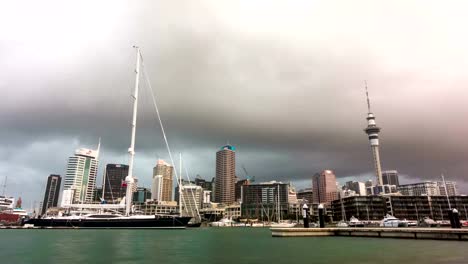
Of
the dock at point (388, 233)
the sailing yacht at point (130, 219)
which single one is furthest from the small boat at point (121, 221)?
the dock at point (388, 233)

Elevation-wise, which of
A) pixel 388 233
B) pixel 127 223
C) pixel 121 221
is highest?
pixel 121 221

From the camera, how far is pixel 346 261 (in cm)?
3133

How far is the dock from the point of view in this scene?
50487 mm

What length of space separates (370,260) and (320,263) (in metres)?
5.21

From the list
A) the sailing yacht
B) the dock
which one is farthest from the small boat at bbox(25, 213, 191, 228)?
the dock

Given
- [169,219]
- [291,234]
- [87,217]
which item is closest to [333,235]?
[291,234]

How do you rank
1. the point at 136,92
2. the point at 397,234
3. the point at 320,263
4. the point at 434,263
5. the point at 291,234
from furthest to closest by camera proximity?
the point at 136,92
the point at 291,234
the point at 397,234
the point at 320,263
the point at 434,263

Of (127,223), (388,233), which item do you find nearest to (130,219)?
(127,223)

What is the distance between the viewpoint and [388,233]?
199 ft

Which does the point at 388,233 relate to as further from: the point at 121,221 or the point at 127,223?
the point at 121,221

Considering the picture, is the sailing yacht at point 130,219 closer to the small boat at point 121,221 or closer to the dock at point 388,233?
the small boat at point 121,221

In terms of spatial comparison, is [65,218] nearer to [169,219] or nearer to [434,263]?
[169,219]

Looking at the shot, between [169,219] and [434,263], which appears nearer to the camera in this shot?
[434,263]

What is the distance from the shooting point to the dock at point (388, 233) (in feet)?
166
